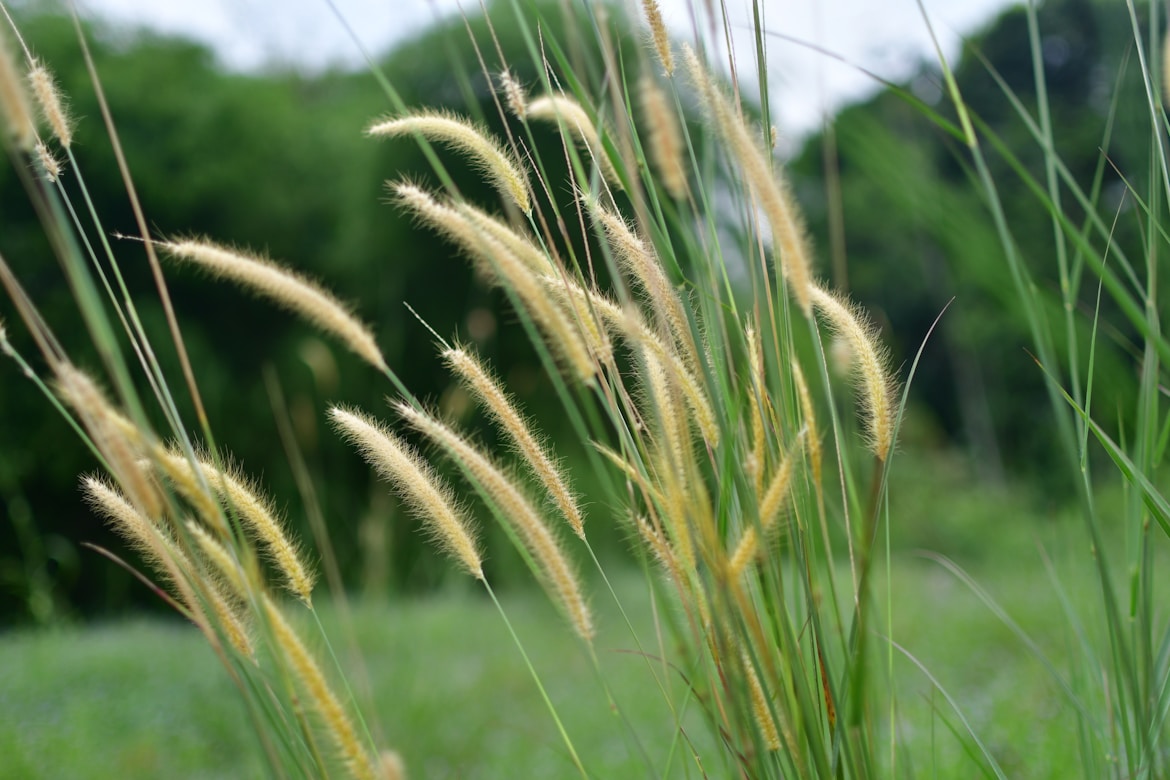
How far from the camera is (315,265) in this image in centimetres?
567

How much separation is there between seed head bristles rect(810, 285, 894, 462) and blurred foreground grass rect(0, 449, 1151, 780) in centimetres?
88

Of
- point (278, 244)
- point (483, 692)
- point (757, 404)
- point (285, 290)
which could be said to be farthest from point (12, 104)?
point (278, 244)

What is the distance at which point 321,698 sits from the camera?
2.03ft

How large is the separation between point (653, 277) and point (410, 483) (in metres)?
0.26

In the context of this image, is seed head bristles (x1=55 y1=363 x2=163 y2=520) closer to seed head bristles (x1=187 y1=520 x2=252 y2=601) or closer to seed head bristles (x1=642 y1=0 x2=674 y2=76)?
seed head bristles (x1=187 y1=520 x2=252 y2=601)

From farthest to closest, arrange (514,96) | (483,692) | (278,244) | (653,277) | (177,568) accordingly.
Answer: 1. (278,244)
2. (483,692)
3. (514,96)
4. (653,277)
5. (177,568)

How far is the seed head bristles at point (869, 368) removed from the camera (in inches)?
29.1

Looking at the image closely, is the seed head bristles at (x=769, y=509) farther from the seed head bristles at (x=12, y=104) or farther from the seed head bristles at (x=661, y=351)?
the seed head bristles at (x=12, y=104)

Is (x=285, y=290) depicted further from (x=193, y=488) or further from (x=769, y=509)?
(x=769, y=509)

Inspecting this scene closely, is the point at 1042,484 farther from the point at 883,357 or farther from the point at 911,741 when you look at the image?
the point at 883,357

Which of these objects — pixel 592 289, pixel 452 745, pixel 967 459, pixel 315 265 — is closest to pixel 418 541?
pixel 315 265

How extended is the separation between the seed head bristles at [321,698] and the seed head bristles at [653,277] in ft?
1.18

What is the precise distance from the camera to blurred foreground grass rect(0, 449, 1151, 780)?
2.00 meters

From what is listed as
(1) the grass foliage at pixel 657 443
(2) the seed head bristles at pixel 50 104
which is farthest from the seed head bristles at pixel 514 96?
(2) the seed head bristles at pixel 50 104
